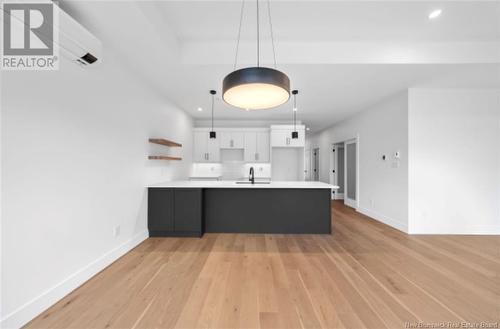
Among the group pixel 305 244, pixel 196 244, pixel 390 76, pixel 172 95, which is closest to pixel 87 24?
pixel 172 95

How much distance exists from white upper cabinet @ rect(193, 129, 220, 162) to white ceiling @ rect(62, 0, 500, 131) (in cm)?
225

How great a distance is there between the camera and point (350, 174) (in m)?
5.70

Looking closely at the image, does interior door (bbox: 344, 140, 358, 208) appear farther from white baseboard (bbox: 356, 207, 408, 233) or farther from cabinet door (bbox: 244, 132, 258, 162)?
cabinet door (bbox: 244, 132, 258, 162)

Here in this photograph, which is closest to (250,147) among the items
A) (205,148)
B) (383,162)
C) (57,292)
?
(205,148)

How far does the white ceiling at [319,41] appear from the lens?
78.2 inches

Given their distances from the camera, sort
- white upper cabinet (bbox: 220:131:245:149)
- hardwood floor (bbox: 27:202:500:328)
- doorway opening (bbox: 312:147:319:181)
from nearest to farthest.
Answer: hardwood floor (bbox: 27:202:500:328) < white upper cabinet (bbox: 220:131:245:149) < doorway opening (bbox: 312:147:319:181)

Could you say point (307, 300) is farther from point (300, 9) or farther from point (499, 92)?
point (499, 92)

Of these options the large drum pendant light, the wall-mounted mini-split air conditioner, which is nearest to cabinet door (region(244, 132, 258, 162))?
Result: the large drum pendant light

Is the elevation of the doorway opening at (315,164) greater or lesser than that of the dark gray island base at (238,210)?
greater

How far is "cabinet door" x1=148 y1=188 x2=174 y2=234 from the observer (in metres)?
3.21

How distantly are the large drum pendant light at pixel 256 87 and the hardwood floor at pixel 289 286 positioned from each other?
1.90 meters

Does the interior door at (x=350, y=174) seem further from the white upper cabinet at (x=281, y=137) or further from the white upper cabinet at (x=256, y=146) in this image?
the white upper cabinet at (x=256, y=146)

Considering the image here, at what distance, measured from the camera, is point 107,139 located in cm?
232

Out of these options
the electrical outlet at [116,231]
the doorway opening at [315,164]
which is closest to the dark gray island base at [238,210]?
the electrical outlet at [116,231]
